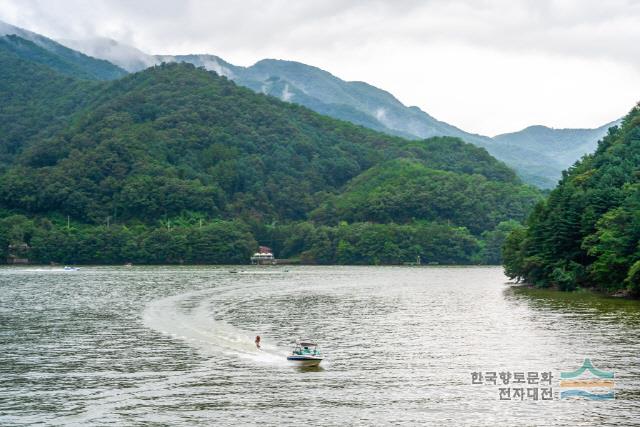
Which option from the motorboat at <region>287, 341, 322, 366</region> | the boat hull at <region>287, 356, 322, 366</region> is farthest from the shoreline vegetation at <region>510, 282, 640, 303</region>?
the boat hull at <region>287, 356, 322, 366</region>

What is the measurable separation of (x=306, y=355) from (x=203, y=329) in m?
→ 23.4

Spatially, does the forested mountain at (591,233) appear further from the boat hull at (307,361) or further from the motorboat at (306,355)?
the boat hull at (307,361)

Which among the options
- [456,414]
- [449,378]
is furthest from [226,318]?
[456,414]

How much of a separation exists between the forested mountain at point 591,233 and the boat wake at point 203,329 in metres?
49.9

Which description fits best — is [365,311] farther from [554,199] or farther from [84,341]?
[554,199]

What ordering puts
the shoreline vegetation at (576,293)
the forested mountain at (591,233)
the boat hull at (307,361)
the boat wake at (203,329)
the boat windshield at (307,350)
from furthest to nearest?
the shoreline vegetation at (576,293) < the forested mountain at (591,233) < the boat wake at (203,329) < the boat windshield at (307,350) < the boat hull at (307,361)

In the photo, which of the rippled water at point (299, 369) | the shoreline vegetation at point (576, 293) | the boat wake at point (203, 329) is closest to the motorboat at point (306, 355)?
the rippled water at point (299, 369)

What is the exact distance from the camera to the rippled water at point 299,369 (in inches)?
1905

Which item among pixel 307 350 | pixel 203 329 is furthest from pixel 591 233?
pixel 307 350

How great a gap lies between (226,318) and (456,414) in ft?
163

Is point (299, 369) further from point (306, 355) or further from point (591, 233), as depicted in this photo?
point (591, 233)

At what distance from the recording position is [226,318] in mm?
93938

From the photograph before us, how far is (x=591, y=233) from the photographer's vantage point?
12419 cm

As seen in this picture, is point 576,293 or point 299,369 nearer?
point 299,369
